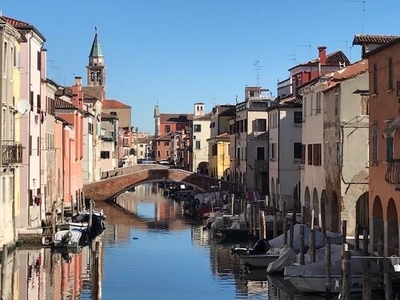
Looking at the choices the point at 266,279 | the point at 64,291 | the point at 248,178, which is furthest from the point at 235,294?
the point at 248,178

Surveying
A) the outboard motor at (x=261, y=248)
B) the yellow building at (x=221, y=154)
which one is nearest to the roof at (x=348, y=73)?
the outboard motor at (x=261, y=248)

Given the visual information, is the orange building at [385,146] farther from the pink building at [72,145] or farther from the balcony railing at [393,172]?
the pink building at [72,145]

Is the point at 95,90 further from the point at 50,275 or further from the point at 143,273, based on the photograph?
the point at 50,275

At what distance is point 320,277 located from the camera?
22.2 m

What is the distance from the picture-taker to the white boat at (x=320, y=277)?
2212 cm

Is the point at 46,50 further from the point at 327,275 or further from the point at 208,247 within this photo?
the point at 327,275

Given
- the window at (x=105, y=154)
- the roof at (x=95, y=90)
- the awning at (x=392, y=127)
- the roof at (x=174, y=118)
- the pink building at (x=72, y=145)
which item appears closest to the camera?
the awning at (x=392, y=127)

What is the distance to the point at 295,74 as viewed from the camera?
4928cm

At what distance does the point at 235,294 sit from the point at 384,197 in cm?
502

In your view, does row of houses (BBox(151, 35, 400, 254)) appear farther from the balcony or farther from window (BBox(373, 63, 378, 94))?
the balcony

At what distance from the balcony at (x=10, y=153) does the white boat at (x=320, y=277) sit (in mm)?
10479

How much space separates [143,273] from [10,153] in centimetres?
588

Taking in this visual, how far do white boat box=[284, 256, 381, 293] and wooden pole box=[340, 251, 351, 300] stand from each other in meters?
2.11

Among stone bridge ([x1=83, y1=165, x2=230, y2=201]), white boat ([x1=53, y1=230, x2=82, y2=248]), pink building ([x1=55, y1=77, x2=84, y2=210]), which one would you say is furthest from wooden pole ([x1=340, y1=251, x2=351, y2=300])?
stone bridge ([x1=83, y1=165, x2=230, y2=201])
